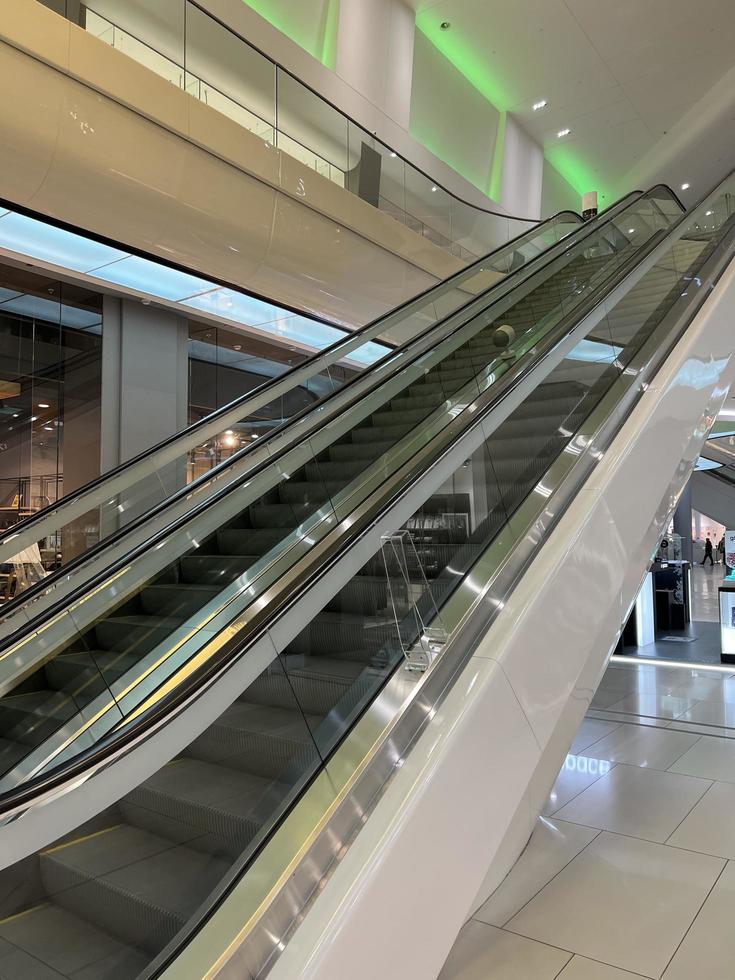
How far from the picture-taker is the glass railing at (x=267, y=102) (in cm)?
607

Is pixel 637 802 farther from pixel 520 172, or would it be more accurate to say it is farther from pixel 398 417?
pixel 520 172

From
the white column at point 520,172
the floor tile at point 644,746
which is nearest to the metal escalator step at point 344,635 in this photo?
the floor tile at point 644,746

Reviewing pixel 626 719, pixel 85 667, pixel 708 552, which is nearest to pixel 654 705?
pixel 626 719

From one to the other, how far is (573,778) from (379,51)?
10.2 meters

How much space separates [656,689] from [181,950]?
6373 millimetres

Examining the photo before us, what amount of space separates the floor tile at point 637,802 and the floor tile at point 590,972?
1.27 m

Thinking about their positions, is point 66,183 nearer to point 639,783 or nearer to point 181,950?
point 181,950

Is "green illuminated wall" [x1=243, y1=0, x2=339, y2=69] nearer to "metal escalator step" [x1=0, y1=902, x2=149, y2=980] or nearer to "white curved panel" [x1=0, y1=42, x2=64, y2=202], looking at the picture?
"white curved panel" [x1=0, y1=42, x2=64, y2=202]

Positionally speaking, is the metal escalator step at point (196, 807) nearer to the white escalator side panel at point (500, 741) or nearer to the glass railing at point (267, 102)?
the white escalator side panel at point (500, 741)

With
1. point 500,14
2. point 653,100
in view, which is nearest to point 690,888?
point 500,14

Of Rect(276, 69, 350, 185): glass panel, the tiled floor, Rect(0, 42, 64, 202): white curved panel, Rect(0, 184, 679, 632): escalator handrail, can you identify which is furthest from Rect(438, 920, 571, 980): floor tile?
Rect(276, 69, 350, 185): glass panel

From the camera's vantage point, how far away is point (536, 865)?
361 centimetres

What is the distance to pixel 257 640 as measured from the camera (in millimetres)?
2250

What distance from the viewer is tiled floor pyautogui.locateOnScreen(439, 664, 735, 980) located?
2.80 m
